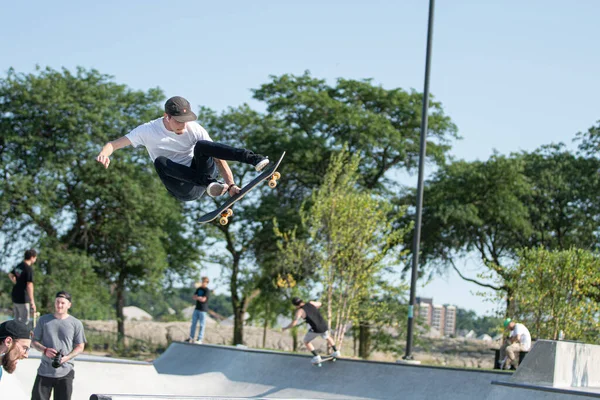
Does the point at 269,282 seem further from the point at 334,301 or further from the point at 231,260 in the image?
the point at 334,301

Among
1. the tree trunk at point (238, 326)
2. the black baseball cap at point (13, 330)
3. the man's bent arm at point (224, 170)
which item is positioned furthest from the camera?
the tree trunk at point (238, 326)

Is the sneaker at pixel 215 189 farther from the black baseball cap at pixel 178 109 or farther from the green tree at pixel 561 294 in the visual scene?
the green tree at pixel 561 294

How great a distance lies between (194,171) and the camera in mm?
8430

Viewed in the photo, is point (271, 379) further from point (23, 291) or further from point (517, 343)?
point (23, 291)

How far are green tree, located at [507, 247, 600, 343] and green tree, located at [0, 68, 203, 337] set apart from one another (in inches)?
711

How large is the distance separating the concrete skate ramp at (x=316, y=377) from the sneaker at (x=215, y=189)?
652cm

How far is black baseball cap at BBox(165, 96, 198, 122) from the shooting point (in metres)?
7.83

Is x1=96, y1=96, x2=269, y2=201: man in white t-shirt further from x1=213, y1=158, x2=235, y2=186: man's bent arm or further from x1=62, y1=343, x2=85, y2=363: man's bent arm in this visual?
x1=62, y1=343, x2=85, y2=363: man's bent arm

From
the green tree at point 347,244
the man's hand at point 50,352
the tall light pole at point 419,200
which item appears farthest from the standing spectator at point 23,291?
the green tree at point 347,244

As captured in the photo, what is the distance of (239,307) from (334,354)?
2099cm

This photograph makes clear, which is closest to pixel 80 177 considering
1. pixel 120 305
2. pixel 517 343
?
pixel 120 305

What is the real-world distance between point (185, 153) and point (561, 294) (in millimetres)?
14227

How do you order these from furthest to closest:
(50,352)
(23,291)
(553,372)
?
(23,291) → (553,372) → (50,352)

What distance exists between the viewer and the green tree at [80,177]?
3088cm
